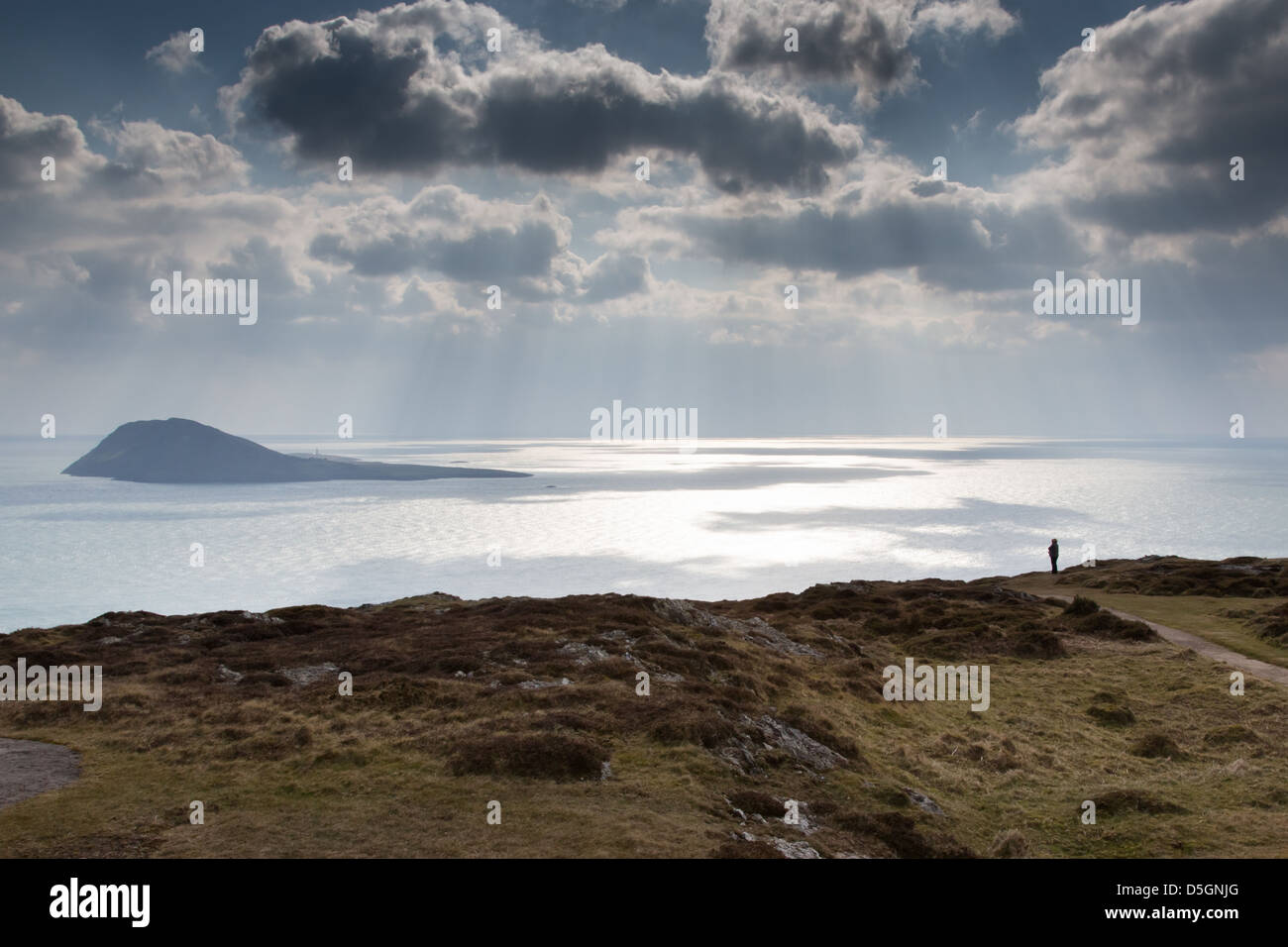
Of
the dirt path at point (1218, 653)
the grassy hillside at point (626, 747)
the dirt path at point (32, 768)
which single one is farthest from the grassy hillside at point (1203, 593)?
the dirt path at point (32, 768)

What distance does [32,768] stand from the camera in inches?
Answer: 771

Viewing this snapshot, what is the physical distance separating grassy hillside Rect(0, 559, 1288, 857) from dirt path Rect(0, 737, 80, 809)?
2.06ft

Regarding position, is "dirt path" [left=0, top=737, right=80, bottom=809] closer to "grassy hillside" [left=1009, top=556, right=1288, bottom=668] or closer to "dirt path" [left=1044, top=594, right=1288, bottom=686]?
"dirt path" [left=1044, top=594, right=1288, bottom=686]

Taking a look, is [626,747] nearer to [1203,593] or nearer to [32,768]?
[32,768]

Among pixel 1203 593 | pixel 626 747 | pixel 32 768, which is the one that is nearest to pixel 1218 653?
pixel 1203 593

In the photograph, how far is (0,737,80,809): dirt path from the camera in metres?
17.6

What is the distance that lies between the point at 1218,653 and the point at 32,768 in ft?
173

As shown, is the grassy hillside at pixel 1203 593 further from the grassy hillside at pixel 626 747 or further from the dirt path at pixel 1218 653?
the grassy hillside at pixel 626 747

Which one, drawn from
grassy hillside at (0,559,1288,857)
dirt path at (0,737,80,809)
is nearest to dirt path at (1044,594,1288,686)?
grassy hillside at (0,559,1288,857)

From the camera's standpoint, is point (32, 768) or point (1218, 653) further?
point (1218, 653)

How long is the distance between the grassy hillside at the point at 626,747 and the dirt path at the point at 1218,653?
1599 mm
